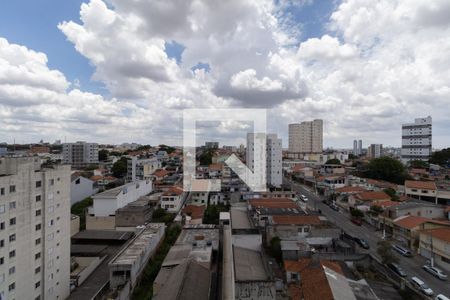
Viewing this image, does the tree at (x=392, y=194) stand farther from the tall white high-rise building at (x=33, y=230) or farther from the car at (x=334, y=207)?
the tall white high-rise building at (x=33, y=230)

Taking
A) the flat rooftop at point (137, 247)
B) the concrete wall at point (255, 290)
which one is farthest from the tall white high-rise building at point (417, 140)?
the concrete wall at point (255, 290)

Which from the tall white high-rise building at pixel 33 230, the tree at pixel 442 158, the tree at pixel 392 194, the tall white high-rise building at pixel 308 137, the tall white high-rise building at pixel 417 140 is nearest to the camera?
the tall white high-rise building at pixel 33 230

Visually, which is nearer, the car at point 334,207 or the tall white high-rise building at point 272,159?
the car at point 334,207

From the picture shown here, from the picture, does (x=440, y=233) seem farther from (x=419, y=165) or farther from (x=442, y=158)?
(x=442, y=158)

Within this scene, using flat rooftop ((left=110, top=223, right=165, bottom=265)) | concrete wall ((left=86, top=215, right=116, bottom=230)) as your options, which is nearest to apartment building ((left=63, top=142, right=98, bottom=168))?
concrete wall ((left=86, top=215, right=116, bottom=230))

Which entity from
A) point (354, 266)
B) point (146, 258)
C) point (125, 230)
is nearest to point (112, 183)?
point (125, 230)

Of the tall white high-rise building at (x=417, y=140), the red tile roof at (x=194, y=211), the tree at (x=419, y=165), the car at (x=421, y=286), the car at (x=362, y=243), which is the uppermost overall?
the tall white high-rise building at (x=417, y=140)

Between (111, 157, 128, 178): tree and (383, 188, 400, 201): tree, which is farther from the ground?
(111, 157, 128, 178): tree

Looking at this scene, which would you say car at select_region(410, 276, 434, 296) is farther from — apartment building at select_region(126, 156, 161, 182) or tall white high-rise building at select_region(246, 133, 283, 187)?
apartment building at select_region(126, 156, 161, 182)
